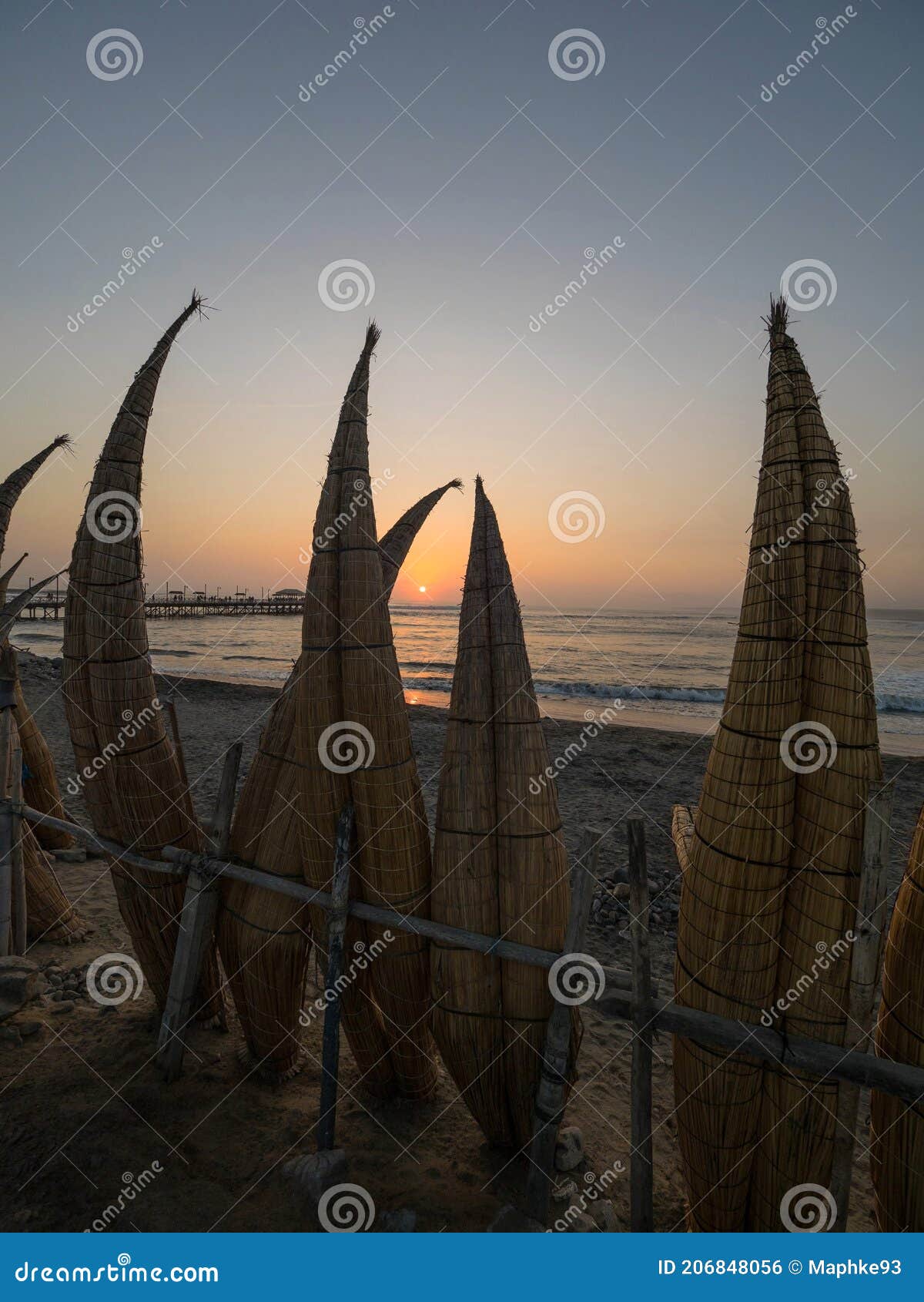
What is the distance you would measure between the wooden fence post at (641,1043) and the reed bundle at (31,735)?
500 cm

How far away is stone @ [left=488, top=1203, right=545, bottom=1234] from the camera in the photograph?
2.73 m

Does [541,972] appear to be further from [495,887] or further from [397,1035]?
[397,1035]

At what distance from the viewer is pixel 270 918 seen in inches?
141

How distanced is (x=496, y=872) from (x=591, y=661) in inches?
1259

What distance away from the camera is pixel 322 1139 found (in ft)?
10.1

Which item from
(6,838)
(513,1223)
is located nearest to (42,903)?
(6,838)

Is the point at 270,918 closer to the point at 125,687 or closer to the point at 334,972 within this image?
the point at 334,972

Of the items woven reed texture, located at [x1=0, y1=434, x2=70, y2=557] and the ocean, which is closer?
woven reed texture, located at [x1=0, y1=434, x2=70, y2=557]

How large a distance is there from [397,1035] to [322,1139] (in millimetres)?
592

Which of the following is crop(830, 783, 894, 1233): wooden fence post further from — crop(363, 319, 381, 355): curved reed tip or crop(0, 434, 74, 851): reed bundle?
crop(0, 434, 74, 851): reed bundle

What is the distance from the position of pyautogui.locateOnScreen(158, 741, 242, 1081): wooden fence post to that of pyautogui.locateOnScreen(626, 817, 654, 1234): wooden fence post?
233 cm

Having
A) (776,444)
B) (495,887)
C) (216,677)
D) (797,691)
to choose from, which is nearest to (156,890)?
(495,887)

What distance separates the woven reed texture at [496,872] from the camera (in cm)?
310

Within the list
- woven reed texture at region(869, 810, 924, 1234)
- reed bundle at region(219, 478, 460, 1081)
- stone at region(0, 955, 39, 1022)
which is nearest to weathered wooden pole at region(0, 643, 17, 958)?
stone at region(0, 955, 39, 1022)
